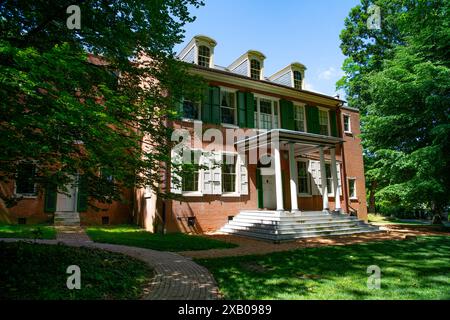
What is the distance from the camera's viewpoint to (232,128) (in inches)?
558

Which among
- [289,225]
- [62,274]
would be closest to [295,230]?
[289,225]

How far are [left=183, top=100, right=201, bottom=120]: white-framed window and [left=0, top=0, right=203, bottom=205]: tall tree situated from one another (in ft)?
20.1

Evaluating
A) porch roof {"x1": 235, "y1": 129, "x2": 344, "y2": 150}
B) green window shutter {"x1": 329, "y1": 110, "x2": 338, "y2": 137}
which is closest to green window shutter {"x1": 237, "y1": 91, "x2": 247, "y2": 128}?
porch roof {"x1": 235, "y1": 129, "x2": 344, "y2": 150}

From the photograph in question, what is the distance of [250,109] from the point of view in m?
14.8

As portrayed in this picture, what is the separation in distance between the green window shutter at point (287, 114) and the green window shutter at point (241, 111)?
2410 millimetres

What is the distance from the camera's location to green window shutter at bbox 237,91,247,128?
1448 centimetres

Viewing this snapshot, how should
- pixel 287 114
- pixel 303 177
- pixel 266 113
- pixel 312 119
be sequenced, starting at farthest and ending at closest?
1. pixel 312 119
2. pixel 303 177
3. pixel 287 114
4. pixel 266 113

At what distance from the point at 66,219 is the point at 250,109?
10.5 meters

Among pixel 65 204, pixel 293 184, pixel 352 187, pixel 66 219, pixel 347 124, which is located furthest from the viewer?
pixel 347 124

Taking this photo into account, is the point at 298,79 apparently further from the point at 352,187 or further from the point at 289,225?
the point at 289,225

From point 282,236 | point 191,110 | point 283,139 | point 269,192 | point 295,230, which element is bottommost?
point 282,236

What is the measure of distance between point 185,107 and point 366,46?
20872mm

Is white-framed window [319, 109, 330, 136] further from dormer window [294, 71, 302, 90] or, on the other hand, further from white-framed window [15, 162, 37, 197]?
white-framed window [15, 162, 37, 197]

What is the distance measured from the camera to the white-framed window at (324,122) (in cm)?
1767
